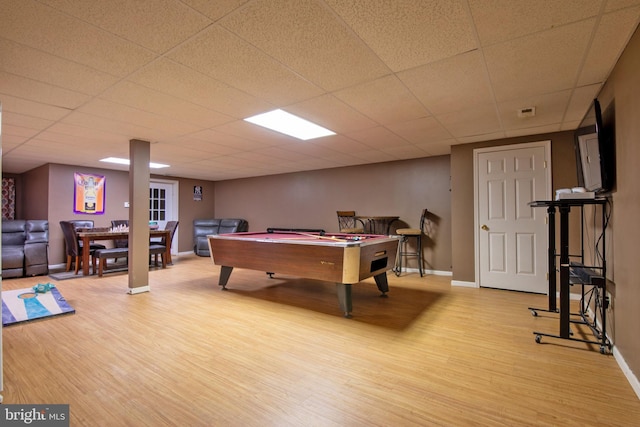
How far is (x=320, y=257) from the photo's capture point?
3.35 meters

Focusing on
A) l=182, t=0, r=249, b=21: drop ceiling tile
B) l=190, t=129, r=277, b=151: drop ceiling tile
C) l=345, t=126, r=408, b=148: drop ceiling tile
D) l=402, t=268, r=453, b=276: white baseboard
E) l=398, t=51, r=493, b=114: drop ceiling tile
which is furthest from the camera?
l=402, t=268, r=453, b=276: white baseboard

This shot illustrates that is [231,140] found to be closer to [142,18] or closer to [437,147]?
[142,18]

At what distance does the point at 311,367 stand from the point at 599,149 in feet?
9.13

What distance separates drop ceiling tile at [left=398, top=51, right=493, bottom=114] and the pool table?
62.3 inches

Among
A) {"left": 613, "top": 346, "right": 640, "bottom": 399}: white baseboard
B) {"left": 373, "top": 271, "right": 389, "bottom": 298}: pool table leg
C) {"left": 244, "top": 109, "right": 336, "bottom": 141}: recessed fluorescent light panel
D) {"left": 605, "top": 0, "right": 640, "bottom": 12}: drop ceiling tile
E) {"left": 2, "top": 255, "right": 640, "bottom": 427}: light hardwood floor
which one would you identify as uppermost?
{"left": 244, "top": 109, "right": 336, "bottom": 141}: recessed fluorescent light panel

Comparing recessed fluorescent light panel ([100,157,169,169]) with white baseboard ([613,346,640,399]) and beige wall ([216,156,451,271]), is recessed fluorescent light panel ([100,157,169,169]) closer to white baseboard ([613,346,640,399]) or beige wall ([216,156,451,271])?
beige wall ([216,156,451,271])

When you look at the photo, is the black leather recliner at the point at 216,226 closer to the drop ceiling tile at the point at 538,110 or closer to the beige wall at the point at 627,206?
the drop ceiling tile at the point at 538,110

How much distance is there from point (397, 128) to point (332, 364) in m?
2.87

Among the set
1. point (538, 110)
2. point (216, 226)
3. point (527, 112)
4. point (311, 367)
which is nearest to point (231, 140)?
point (311, 367)

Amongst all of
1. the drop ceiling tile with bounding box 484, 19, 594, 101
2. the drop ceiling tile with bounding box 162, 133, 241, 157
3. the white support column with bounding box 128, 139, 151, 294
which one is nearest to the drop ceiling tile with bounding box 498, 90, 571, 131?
the drop ceiling tile with bounding box 484, 19, 594, 101

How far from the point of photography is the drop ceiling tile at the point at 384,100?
2.62 metres

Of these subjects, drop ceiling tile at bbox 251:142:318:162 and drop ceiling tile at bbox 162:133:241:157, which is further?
drop ceiling tile at bbox 251:142:318:162

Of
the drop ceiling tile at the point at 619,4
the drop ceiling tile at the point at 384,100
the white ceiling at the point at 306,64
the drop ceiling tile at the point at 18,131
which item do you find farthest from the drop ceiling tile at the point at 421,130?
the drop ceiling tile at the point at 18,131

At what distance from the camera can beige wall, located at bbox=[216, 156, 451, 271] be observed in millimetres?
5684
